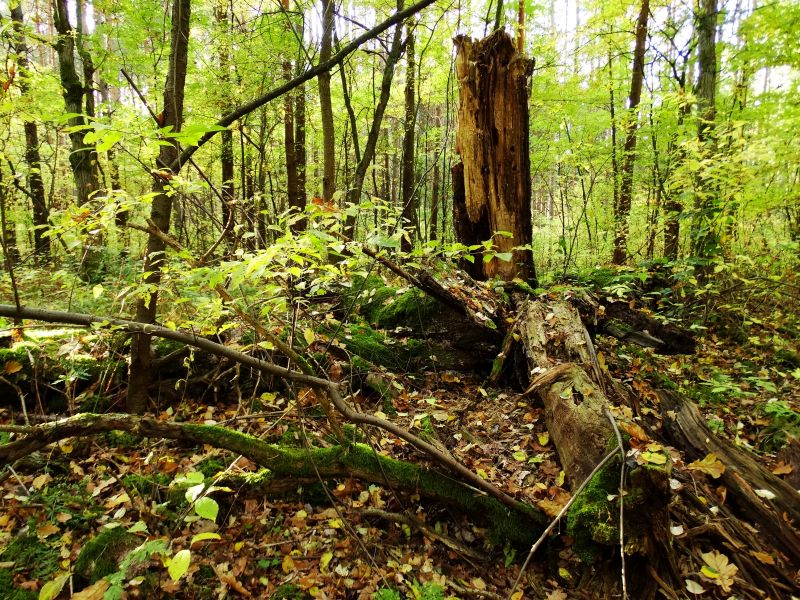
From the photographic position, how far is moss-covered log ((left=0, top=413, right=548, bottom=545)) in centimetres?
289

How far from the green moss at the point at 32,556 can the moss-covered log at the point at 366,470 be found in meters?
0.92

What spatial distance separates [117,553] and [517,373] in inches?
153

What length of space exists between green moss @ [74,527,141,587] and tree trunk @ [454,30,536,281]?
5.15m

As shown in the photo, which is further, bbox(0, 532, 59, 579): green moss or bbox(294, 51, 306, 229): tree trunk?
bbox(294, 51, 306, 229): tree trunk

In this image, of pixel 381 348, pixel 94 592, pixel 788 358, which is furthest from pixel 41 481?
pixel 788 358

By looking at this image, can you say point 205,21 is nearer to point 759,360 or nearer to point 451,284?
point 451,284

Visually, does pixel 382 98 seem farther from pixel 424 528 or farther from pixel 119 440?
pixel 424 528

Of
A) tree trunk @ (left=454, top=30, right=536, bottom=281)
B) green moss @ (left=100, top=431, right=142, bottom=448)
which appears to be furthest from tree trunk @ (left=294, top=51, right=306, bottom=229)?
green moss @ (left=100, top=431, right=142, bottom=448)

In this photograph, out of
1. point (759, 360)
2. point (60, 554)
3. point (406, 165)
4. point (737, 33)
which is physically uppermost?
point (737, 33)

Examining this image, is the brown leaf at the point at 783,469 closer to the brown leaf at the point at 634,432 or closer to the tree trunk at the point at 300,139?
the brown leaf at the point at 634,432

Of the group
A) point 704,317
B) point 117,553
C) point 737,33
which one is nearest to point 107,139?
point 117,553

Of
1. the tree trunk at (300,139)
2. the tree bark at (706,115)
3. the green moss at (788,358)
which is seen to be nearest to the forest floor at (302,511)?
the green moss at (788,358)

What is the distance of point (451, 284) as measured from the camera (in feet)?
16.5

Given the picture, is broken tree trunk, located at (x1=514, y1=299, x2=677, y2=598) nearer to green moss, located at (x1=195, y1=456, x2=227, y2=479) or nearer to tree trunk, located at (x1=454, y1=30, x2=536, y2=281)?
tree trunk, located at (x1=454, y1=30, x2=536, y2=281)
